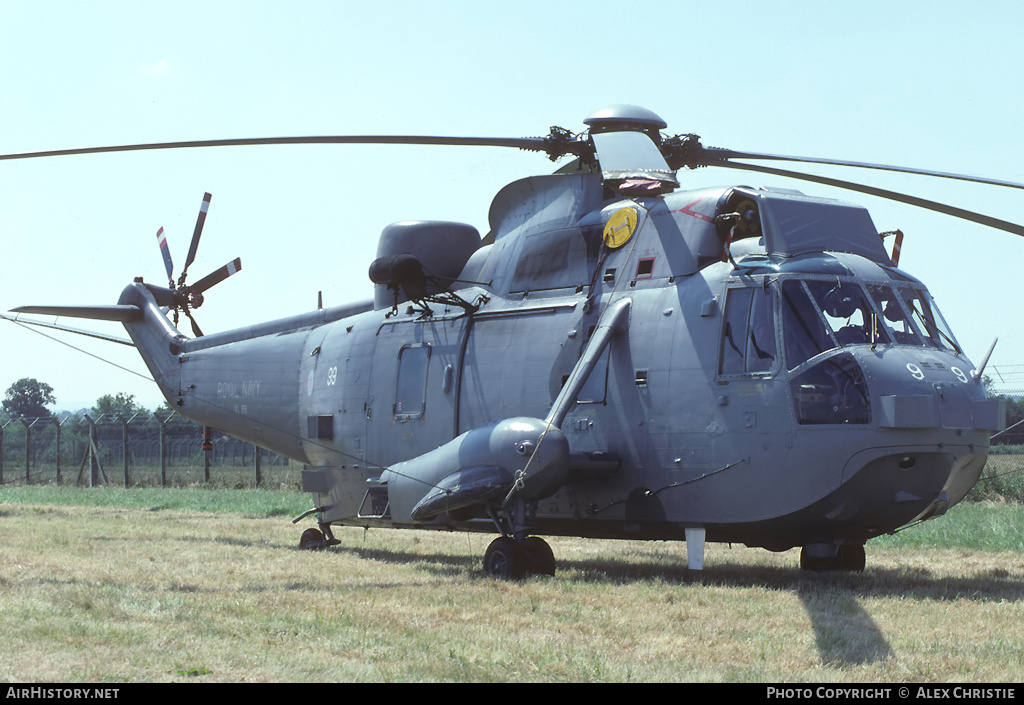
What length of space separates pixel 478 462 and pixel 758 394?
292 cm

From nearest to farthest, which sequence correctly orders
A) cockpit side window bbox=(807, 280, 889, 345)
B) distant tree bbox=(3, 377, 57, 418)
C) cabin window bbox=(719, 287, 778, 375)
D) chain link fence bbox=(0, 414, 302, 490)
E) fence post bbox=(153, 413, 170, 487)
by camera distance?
cockpit side window bbox=(807, 280, 889, 345) → cabin window bbox=(719, 287, 778, 375) → fence post bbox=(153, 413, 170, 487) → chain link fence bbox=(0, 414, 302, 490) → distant tree bbox=(3, 377, 57, 418)

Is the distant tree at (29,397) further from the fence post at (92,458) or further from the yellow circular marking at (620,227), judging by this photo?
the yellow circular marking at (620,227)

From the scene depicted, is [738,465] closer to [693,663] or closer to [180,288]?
[693,663]

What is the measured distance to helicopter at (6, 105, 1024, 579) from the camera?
995 cm

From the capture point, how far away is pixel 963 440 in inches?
388

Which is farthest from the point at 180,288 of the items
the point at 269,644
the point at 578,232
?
the point at 269,644

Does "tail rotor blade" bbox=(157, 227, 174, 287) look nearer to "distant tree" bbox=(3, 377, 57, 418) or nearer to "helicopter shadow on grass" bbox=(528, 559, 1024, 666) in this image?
"helicopter shadow on grass" bbox=(528, 559, 1024, 666)

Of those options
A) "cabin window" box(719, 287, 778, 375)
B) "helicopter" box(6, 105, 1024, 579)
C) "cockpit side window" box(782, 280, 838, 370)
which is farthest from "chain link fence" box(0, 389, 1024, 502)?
"cockpit side window" box(782, 280, 838, 370)

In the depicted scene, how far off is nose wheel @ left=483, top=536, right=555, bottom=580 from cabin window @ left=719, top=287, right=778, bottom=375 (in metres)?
2.70

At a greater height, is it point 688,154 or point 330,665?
point 688,154

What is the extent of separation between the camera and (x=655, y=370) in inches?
437

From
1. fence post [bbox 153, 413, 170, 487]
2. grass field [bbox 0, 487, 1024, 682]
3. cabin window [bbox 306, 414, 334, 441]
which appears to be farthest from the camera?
fence post [bbox 153, 413, 170, 487]

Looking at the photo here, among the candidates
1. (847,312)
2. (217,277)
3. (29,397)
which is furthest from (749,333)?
(29,397)

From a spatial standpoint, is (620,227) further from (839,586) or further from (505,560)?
(839,586)
